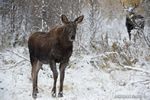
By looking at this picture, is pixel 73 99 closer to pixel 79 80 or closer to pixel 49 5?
pixel 79 80

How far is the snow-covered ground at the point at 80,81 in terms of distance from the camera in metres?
4.87

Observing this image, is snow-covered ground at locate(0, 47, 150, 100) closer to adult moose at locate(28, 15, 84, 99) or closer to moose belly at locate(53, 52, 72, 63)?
adult moose at locate(28, 15, 84, 99)

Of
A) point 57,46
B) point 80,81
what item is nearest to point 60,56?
point 57,46

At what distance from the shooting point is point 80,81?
6410mm

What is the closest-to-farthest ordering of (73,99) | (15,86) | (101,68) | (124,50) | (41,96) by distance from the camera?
(73,99) → (41,96) → (15,86) → (101,68) → (124,50)

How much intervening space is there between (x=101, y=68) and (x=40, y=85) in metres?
2.57

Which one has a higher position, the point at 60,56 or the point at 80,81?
the point at 60,56

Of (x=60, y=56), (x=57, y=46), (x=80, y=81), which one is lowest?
(x=80, y=81)

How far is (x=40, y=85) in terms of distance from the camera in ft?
19.4

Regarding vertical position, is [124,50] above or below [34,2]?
below

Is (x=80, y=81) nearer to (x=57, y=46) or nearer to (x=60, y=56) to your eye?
(x=60, y=56)

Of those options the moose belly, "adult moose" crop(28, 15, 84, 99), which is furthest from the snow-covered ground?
the moose belly

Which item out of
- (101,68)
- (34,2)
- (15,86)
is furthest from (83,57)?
(34,2)

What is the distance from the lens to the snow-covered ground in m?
4.87
